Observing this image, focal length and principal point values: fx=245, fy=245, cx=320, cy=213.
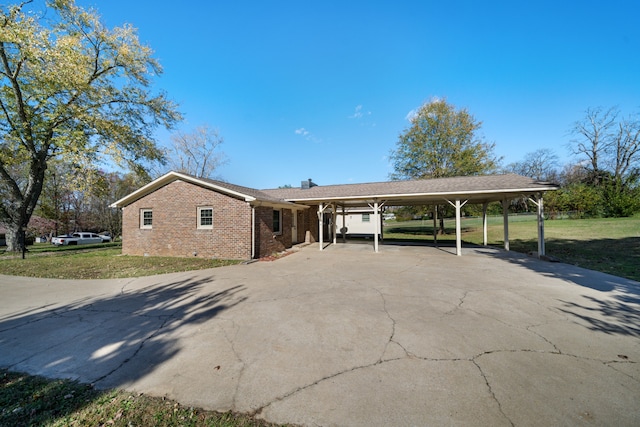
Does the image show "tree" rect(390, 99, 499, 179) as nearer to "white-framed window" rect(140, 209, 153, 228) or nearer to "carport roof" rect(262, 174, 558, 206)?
"carport roof" rect(262, 174, 558, 206)

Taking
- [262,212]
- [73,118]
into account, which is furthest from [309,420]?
[73,118]

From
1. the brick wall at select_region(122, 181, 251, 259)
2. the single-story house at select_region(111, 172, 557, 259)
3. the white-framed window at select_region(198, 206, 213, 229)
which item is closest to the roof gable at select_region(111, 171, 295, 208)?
the single-story house at select_region(111, 172, 557, 259)

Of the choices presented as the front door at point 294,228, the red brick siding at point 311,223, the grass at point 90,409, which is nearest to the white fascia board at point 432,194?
the front door at point 294,228

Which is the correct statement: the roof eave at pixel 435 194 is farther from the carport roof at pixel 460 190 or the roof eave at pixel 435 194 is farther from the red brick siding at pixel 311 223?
the red brick siding at pixel 311 223

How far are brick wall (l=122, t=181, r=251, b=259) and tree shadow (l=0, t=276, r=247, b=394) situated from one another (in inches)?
194

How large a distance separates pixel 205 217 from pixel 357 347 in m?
10.3

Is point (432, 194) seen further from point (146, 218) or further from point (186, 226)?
point (146, 218)

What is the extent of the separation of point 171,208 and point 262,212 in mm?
4605

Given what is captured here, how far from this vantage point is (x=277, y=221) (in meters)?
13.2

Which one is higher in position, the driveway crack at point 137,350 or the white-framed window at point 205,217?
the white-framed window at point 205,217

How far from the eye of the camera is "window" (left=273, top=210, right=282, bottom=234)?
12.9 metres

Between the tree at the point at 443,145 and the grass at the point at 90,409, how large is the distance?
79.8ft

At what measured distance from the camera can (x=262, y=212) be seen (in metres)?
11.5

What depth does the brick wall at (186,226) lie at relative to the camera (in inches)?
428
